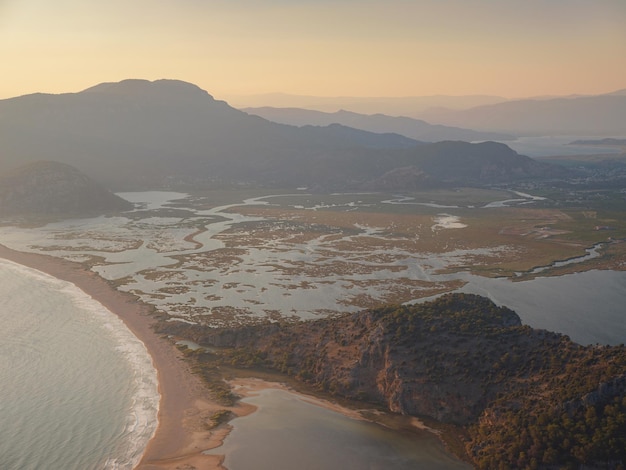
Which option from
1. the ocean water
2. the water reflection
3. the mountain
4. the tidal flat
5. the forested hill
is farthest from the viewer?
the mountain

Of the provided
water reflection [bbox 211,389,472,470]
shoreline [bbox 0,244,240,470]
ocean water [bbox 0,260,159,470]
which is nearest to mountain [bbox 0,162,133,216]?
ocean water [bbox 0,260,159,470]

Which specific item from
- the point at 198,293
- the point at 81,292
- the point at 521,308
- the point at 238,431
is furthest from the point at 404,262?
the point at 238,431

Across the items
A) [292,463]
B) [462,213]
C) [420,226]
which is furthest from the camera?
[462,213]

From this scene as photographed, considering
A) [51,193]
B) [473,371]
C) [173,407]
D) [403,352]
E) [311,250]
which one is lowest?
[173,407]

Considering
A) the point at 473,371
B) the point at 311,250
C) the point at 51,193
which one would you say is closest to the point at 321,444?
the point at 473,371

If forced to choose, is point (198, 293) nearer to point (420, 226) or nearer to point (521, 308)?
point (521, 308)

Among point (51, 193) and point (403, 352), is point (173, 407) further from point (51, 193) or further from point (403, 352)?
point (51, 193)

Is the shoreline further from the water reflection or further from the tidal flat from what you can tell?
the tidal flat
